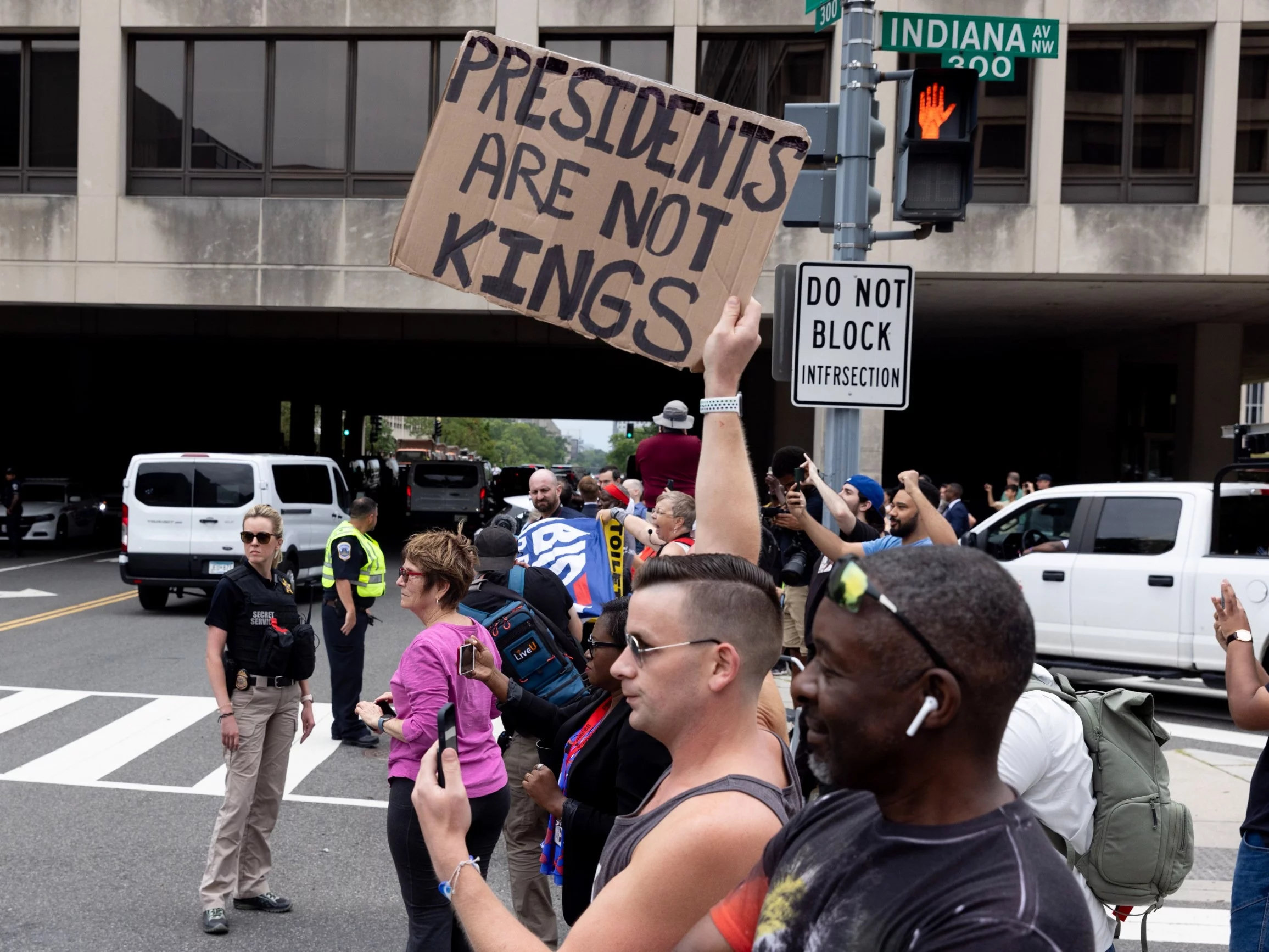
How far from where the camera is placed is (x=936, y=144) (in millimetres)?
5992

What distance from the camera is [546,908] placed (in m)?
4.99

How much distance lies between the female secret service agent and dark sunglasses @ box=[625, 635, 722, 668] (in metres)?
3.88

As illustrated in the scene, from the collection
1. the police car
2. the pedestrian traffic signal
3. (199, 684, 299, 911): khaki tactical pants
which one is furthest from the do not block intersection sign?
the police car

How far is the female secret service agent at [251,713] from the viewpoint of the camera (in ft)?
18.2

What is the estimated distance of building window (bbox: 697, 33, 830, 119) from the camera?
21672mm

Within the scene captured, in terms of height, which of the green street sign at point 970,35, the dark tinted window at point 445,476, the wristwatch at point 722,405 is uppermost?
the green street sign at point 970,35

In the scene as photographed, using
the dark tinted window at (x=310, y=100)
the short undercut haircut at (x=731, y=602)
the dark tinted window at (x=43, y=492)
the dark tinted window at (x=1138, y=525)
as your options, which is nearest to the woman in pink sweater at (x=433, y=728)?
the short undercut haircut at (x=731, y=602)

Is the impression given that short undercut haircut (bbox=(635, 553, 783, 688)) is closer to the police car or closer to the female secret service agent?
the female secret service agent

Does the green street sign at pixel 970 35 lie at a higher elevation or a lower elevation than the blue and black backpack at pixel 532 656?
higher

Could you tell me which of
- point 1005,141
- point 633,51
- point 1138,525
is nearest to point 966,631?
point 1138,525

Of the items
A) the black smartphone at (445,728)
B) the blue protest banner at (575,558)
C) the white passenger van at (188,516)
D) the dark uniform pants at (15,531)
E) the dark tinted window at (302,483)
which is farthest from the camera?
the dark uniform pants at (15,531)

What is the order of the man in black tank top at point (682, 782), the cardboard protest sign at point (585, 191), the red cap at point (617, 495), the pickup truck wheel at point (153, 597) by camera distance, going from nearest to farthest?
the man in black tank top at point (682, 782), the cardboard protest sign at point (585, 191), the red cap at point (617, 495), the pickup truck wheel at point (153, 597)

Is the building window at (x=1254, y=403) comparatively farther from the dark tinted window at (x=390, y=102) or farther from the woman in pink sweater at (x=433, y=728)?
the woman in pink sweater at (x=433, y=728)

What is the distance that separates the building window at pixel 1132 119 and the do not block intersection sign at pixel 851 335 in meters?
17.0
